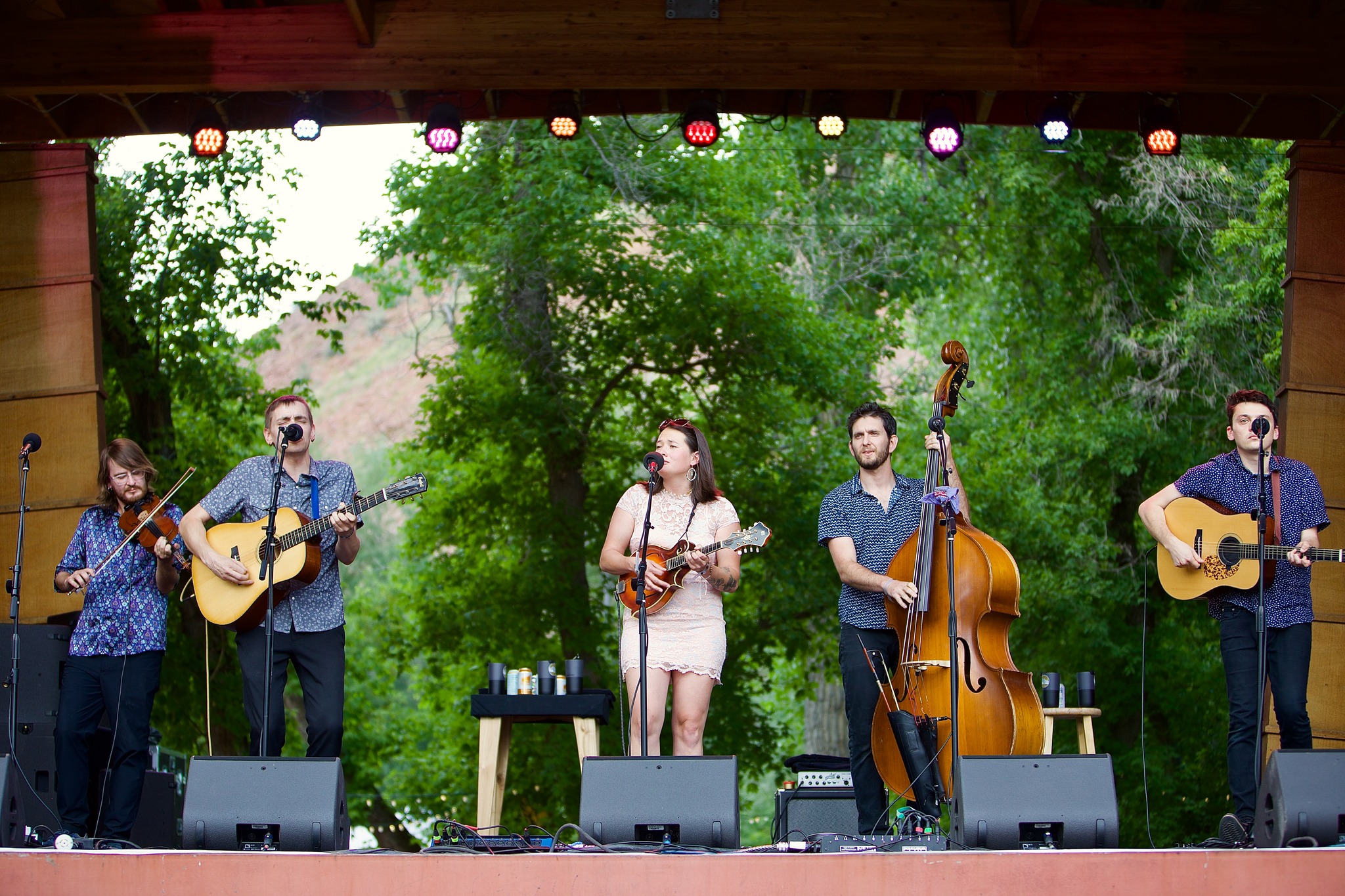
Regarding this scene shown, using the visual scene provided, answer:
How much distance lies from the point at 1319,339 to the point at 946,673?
11.1ft

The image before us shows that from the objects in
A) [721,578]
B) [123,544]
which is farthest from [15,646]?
[721,578]

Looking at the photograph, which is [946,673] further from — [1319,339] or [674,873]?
[1319,339]

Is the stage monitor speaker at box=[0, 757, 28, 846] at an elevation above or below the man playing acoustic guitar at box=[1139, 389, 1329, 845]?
below

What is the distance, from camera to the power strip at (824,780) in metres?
6.32

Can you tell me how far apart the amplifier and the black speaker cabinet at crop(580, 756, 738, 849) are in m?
0.35

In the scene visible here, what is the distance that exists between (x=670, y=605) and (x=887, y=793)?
115 cm

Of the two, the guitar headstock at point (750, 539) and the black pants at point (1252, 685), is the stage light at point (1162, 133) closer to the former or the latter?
the black pants at point (1252, 685)

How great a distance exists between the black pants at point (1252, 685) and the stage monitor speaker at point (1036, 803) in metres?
1.38

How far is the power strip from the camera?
249 inches

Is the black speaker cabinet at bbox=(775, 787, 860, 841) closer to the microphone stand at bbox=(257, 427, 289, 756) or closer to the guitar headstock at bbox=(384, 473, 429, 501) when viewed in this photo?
the guitar headstock at bbox=(384, 473, 429, 501)

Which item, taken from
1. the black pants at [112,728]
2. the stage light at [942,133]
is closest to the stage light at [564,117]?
the stage light at [942,133]

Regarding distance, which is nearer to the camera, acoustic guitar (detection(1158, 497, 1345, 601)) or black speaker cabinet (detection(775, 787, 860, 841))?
acoustic guitar (detection(1158, 497, 1345, 601))

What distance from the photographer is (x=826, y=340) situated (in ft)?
42.2

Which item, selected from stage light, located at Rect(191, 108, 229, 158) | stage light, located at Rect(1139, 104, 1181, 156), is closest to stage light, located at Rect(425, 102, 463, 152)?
stage light, located at Rect(191, 108, 229, 158)
